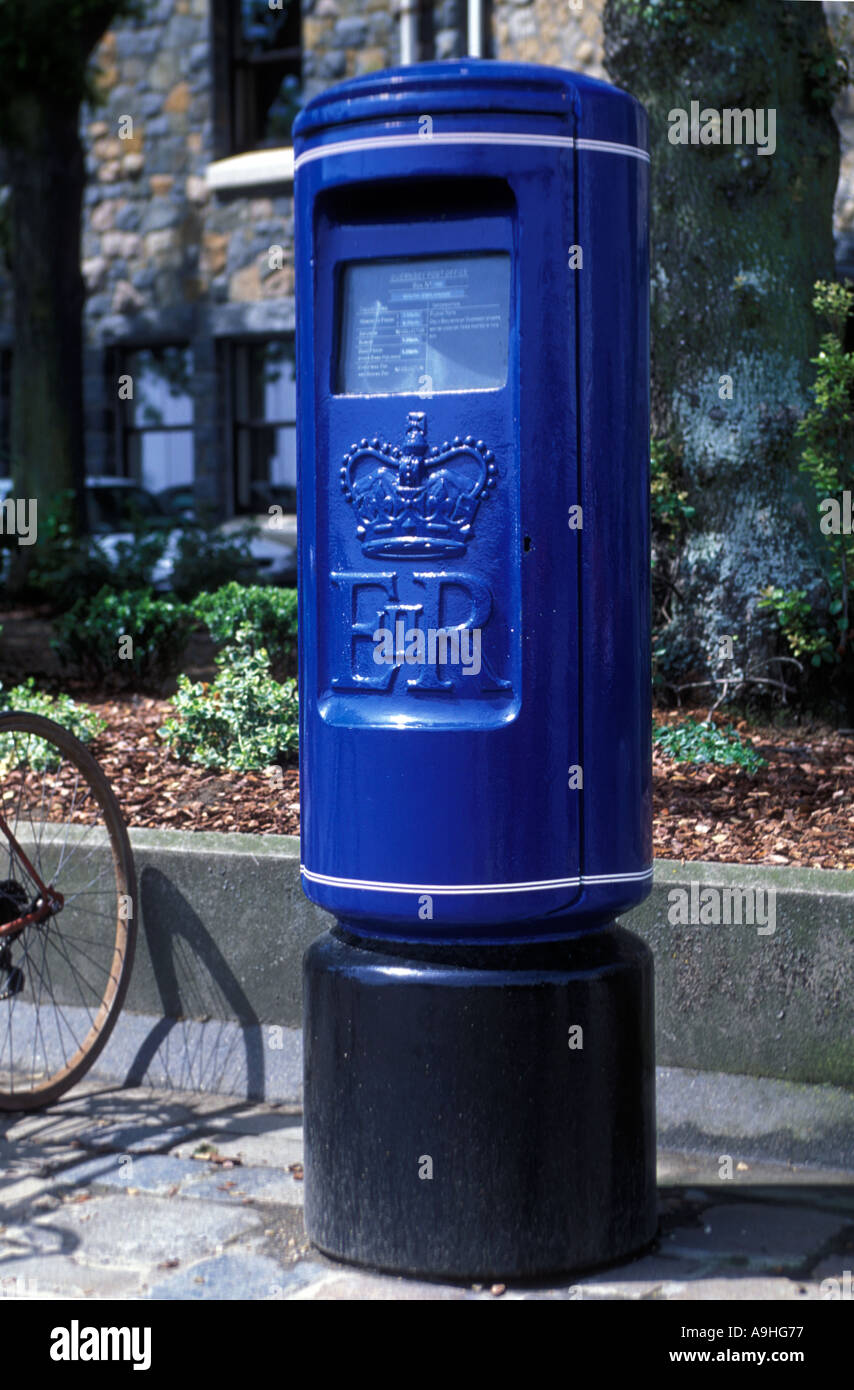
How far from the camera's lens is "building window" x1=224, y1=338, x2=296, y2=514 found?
789 inches

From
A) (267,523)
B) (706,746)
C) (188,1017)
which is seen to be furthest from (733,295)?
(267,523)

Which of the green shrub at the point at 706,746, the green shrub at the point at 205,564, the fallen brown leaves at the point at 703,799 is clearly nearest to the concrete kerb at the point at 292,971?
the fallen brown leaves at the point at 703,799

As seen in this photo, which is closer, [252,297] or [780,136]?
[780,136]

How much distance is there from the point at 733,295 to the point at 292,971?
3485 millimetres

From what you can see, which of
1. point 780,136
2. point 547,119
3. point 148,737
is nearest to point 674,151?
point 780,136

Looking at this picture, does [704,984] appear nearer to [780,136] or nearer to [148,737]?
[148,737]

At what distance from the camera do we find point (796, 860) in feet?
15.9

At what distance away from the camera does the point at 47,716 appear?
6148 mm

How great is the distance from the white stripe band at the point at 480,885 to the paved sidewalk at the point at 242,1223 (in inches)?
32.4

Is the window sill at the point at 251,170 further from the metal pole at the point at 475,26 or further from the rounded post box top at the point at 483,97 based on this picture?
the rounded post box top at the point at 483,97

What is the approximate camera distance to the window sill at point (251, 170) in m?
18.7

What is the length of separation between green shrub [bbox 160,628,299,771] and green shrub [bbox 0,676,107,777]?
397 mm

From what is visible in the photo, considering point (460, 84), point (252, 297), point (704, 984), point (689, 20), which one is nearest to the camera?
point (460, 84)

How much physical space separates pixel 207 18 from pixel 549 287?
17.8 m
